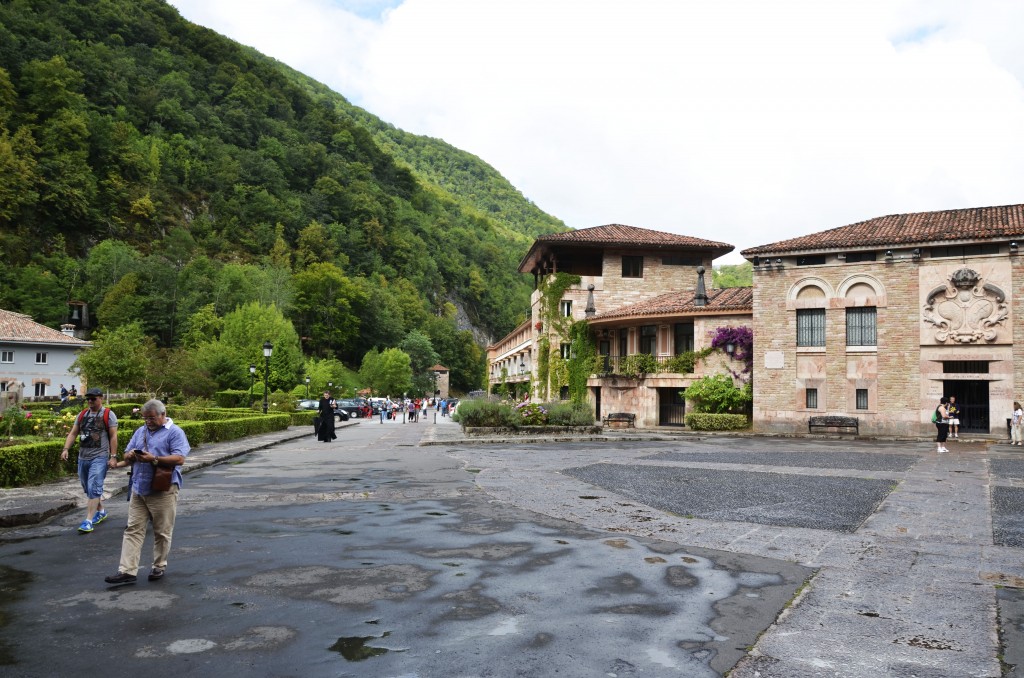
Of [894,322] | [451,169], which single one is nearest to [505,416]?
[894,322]

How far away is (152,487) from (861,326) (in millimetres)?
30792

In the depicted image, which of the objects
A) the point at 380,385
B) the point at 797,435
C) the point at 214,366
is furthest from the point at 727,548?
the point at 380,385

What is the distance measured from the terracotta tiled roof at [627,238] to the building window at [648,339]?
6.76 meters

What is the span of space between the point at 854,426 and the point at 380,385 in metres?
64.0

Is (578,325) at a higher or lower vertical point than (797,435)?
higher

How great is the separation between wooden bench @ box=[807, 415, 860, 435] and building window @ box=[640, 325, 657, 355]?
30.5 ft

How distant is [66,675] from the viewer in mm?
4242

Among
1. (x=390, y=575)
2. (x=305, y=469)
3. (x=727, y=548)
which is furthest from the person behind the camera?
(x=305, y=469)

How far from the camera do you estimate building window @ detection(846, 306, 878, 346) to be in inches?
1221

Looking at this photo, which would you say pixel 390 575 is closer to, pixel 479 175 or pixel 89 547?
pixel 89 547

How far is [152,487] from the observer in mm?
6672

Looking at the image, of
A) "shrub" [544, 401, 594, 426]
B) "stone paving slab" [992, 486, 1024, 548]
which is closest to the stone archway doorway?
"shrub" [544, 401, 594, 426]

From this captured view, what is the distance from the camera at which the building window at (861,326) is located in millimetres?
31016

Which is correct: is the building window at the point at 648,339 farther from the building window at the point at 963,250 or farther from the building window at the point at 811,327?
the building window at the point at 963,250
